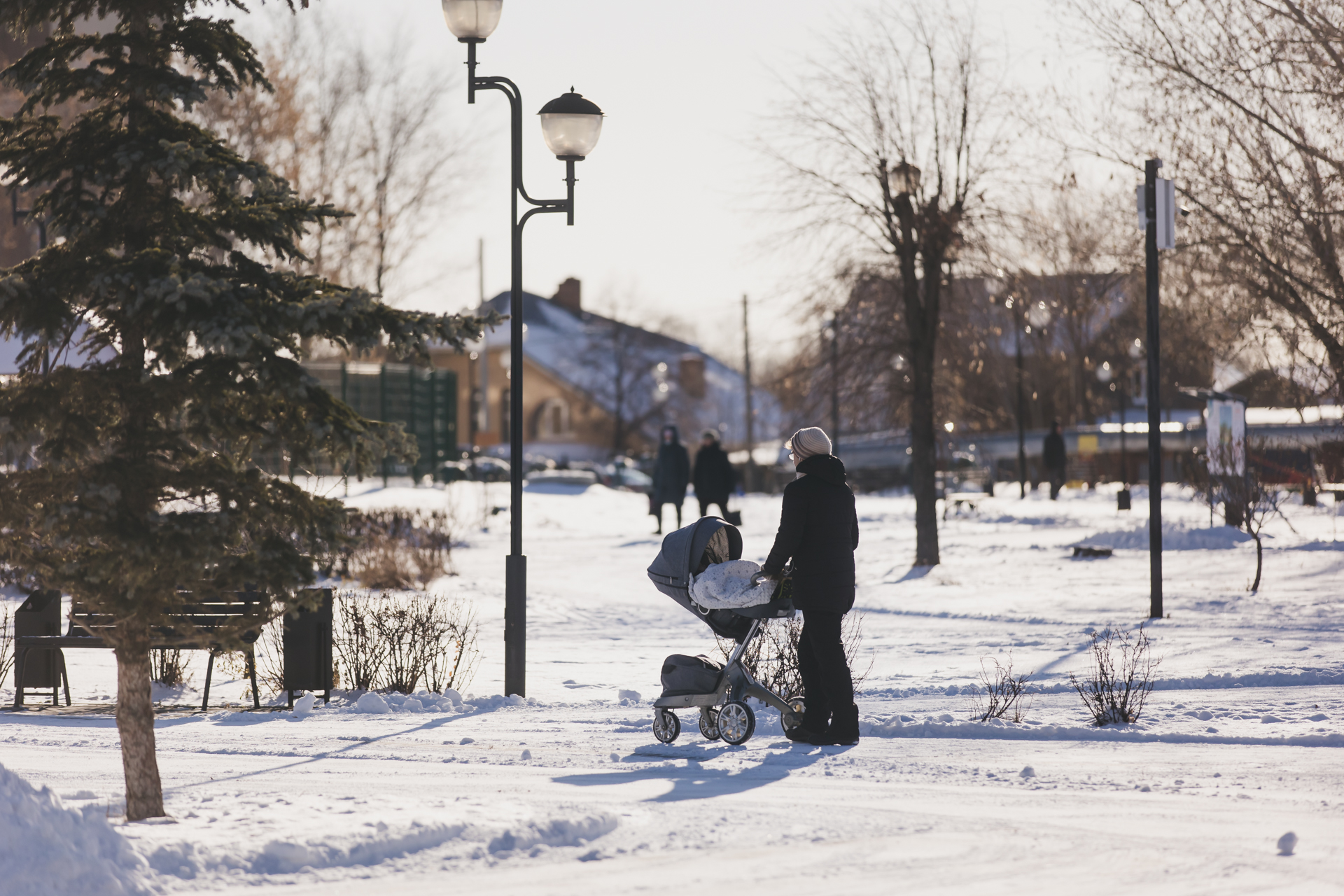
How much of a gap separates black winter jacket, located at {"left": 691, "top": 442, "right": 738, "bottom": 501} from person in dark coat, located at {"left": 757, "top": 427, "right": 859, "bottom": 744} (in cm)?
1472

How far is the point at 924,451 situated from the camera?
20375mm

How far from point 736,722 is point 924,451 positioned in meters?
12.5

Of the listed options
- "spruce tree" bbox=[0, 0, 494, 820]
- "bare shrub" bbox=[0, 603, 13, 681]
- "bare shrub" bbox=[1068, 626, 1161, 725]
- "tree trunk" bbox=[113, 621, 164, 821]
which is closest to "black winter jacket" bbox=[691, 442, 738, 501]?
"bare shrub" bbox=[0, 603, 13, 681]

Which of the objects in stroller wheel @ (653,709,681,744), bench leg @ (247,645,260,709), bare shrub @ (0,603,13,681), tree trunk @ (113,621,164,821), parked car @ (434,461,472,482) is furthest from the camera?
parked car @ (434,461,472,482)

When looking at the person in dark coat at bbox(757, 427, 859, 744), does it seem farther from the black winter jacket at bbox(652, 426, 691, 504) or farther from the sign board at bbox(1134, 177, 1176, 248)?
the black winter jacket at bbox(652, 426, 691, 504)

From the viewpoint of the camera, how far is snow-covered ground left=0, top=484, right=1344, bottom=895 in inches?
217

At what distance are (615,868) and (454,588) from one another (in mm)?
12374

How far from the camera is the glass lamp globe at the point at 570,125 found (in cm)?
1075

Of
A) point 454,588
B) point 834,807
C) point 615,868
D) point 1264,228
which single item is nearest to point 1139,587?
point 1264,228

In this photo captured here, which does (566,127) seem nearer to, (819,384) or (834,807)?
(834,807)

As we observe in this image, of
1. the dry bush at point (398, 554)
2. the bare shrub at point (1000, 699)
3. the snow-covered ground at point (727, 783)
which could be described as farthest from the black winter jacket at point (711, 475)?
the bare shrub at point (1000, 699)

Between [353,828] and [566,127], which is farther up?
[566,127]

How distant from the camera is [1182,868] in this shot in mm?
5645

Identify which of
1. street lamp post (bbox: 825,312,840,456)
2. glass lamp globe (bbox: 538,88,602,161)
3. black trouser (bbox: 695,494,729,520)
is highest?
glass lamp globe (bbox: 538,88,602,161)
